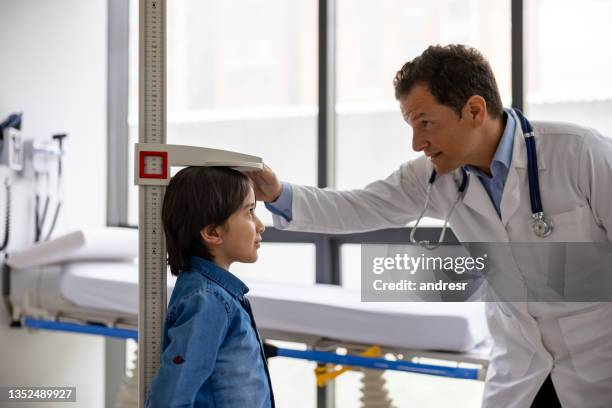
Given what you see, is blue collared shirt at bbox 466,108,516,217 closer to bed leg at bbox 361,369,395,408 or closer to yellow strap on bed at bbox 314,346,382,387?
yellow strap on bed at bbox 314,346,382,387

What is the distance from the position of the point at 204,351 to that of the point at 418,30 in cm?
210

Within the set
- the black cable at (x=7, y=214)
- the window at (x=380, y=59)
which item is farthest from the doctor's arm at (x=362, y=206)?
the black cable at (x=7, y=214)

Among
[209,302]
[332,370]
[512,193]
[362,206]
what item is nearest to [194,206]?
[209,302]

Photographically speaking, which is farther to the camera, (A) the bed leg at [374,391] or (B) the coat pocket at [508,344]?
(A) the bed leg at [374,391]

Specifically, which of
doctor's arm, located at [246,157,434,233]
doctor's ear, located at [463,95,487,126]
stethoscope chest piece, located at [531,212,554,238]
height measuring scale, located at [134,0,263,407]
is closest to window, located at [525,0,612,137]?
doctor's arm, located at [246,157,434,233]

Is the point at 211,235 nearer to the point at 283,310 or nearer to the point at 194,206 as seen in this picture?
the point at 194,206

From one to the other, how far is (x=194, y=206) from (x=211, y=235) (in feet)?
0.26

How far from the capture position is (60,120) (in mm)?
3059

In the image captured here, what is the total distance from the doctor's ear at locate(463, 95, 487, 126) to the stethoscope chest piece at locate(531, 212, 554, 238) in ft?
0.86

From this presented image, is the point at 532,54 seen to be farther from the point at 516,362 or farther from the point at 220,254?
the point at 220,254

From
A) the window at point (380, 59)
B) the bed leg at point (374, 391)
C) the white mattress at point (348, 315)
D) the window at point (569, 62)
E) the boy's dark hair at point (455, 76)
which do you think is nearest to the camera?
the boy's dark hair at point (455, 76)

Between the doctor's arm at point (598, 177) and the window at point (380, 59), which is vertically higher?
the window at point (380, 59)

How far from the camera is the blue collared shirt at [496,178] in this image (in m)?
1.60
